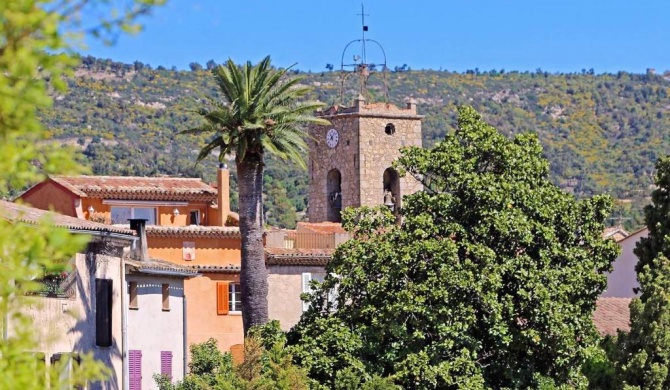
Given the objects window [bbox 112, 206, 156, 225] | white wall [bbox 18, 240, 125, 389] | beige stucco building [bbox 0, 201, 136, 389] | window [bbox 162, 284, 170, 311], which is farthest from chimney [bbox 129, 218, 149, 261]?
window [bbox 112, 206, 156, 225]

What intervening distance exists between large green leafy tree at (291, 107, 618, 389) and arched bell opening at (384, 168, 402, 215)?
117 feet

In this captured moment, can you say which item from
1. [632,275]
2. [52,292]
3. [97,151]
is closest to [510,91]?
[97,151]

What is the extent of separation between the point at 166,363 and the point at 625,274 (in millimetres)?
27325

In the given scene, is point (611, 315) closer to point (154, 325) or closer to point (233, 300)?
point (233, 300)

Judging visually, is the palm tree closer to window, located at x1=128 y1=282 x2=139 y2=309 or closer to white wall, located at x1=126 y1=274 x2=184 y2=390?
white wall, located at x1=126 y1=274 x2=184 y2=390

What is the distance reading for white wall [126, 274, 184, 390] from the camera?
45469 mm

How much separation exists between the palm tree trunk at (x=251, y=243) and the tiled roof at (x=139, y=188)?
518 inches

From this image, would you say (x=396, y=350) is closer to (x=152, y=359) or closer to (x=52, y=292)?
(x=152, y=359)

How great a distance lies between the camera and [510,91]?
7106 inches

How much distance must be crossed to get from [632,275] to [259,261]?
83.7 feet

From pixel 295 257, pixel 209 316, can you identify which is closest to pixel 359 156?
pixel 295 257

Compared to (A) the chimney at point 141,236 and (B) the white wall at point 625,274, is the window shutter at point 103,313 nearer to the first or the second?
(A) the chimney at point 141,236

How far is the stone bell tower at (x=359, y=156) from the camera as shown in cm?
8481

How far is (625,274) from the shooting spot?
70.4 m
